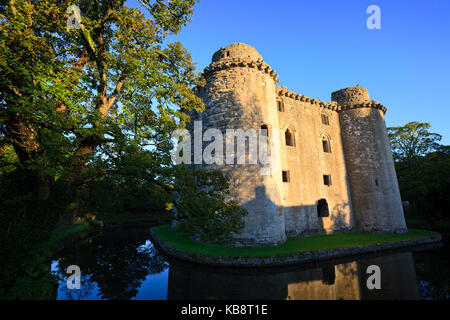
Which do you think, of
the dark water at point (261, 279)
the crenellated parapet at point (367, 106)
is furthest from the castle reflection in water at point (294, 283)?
the crenellated parapet at point (367, 106)

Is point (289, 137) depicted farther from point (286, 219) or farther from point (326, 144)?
point (286, 219)

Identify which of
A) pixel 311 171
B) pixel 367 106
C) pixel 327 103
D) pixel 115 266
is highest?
pixel 327 103

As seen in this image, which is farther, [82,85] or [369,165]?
[369,165]

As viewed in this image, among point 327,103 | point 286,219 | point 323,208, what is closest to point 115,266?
point 286,219

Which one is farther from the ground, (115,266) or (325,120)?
(325,120)

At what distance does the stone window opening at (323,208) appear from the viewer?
17.7 metres

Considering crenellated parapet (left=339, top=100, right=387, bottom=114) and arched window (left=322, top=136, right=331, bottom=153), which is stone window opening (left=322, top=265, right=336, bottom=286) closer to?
arched window (left=322, top=136, right=331, bottom=153)

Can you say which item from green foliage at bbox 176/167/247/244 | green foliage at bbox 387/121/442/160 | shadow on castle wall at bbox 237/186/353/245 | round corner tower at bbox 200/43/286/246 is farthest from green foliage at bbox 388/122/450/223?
green foliage at bbox 176/167/247/244

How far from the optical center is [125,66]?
7023 millimetres

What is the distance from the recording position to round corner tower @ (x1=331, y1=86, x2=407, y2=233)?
1802cm

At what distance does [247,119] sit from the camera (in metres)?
13.5

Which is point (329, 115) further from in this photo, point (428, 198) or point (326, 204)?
point (428, 198)

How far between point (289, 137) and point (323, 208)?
7050 mm

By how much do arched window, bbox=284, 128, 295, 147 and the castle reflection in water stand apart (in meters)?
9.93
